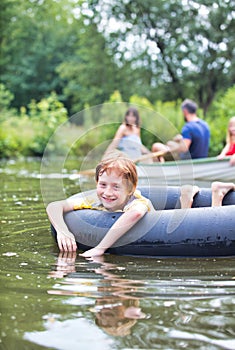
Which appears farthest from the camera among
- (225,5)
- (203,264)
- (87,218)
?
(225,5)

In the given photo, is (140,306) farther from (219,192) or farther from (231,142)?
(231,142)

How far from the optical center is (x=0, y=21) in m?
28.0

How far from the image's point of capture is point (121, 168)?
4223 millimetres

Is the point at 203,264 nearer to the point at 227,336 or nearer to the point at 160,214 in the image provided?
the point at 160,214

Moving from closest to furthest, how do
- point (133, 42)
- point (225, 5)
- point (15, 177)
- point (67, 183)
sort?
1. point (67, 183)
2. point (15, 177)
3. point (225, 5)
4. point (133, 42)

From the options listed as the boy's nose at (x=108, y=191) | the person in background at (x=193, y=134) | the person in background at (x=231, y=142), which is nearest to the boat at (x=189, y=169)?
the person in background at (x=231, y=142)

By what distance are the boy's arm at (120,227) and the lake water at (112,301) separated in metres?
0.10

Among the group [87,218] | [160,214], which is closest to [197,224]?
[160,214]

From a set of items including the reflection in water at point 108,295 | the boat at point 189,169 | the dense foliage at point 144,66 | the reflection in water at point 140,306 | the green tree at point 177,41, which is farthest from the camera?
the green tree at point 177,41

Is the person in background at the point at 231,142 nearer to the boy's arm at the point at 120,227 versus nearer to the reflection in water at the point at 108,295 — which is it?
the boy's arm at the point at 120,227

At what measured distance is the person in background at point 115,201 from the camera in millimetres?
4164

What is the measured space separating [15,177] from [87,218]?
718 cm

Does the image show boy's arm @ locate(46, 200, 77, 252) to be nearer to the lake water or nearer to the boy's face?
the lake water

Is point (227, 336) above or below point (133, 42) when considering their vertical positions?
below
